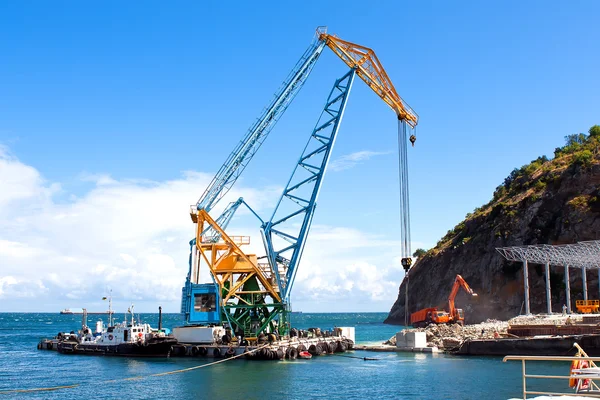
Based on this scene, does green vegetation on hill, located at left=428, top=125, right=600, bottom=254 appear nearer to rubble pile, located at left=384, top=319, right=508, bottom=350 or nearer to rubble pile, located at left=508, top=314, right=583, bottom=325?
rubble pile, located at left=508, top=314, right=583, bottom=325

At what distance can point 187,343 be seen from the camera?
55844mm

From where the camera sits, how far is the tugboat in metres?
57.0

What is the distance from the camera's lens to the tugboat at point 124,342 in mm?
57031

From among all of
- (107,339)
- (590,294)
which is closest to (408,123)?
(107,339)

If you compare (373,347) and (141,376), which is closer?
(141,376)

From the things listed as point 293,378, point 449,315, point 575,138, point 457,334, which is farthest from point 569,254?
point 575,138

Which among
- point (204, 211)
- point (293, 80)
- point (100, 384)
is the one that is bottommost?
point (100, 384)

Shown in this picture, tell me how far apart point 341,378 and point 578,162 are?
69.1 m

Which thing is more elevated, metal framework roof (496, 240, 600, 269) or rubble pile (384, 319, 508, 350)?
metal framework roof (496, 240, 600, 269)

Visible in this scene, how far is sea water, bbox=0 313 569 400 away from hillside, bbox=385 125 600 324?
42.3 meters

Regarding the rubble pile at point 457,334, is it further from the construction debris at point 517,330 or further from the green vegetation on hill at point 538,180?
the green vegetation on hill at point 538,180

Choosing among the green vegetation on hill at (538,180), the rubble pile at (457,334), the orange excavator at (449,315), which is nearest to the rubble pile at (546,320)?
the rubble pile at (457,334)

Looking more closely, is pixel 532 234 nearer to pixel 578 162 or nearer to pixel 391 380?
pixel 578 162

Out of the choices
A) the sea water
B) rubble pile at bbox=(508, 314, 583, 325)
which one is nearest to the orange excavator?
rubble pile at bbox=(508, 314, 583, 325)
